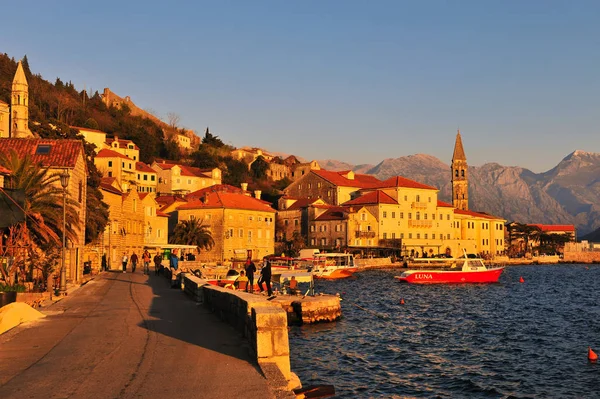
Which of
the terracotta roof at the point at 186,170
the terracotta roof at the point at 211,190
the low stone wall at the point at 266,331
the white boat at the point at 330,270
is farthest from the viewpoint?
the terracotta roof at the point at 186,170

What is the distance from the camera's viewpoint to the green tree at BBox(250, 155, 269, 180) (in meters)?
168

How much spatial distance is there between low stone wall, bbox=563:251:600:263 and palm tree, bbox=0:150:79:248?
478 feet

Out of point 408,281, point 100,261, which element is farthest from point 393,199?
point 100,261

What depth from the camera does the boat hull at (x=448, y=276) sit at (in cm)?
7331

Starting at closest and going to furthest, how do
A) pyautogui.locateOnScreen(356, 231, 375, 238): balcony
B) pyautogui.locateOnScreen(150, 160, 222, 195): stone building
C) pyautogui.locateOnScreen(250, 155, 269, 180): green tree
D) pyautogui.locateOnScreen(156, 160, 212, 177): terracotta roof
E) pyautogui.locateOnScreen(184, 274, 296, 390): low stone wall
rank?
pyautogui.locateOnScreen(184, 274, 296, 390): low stone wall
pyautogui.locateOnScreen(356, 231, 375, 238): balcony
pyautogui.locateOnScreen(150, 160, 222, 195): stone building
pyautogui.locateOnScreen(156, 160, 212, 177): terracotta roof
pyautogui.locateOnScreen(250, 155, 269, 180): green tree

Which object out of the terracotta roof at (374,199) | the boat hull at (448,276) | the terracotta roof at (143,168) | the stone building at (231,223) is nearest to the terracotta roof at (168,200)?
the stone building at (231,223)

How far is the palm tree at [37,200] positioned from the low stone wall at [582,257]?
14582 centimetres

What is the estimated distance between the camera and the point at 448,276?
7350cm

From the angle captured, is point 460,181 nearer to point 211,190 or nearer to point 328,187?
point 328,187

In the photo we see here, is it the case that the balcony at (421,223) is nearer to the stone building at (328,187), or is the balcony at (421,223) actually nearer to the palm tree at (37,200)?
the stone building at (328,187)

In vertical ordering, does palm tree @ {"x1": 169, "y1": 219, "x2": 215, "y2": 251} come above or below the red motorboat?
above

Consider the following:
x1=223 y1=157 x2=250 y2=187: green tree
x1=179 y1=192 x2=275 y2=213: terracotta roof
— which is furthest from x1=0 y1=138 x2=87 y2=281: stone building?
x1=223 y1=157 x2=250 y2=187: green tree

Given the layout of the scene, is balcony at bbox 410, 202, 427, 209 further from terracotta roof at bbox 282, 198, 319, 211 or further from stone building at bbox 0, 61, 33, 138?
stone building at bbox 0, 61, 33, 138

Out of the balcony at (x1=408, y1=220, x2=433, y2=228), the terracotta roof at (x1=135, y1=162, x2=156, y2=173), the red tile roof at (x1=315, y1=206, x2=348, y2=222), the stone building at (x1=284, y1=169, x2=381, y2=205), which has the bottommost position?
the balcony at (x1=408, y1=220, x2=433, y2=228)
